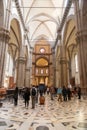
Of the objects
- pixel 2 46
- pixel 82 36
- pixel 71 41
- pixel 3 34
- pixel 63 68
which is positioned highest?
pixel 71 41

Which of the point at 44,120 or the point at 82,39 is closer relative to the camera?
the point at 44,120

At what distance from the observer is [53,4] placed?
24.2 meters

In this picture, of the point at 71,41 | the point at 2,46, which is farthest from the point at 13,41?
the point at 2,46

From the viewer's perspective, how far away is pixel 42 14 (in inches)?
1038

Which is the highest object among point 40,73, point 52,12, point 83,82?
point 52,12

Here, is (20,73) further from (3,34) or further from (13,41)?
(3,34)

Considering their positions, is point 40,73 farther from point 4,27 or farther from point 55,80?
point 4,27

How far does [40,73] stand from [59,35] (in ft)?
81.9

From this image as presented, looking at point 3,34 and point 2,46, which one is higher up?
point 3,34

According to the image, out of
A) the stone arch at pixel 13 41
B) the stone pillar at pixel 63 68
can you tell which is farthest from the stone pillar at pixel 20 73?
the stone pillar at pixel 63 68

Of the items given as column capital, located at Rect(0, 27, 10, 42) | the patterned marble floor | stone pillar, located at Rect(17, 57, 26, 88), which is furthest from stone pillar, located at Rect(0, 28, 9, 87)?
stone pillar, located at Rect(17, 57, 26, 88)

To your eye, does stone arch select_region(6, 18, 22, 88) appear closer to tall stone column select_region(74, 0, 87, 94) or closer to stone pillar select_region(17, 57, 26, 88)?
stone pillar select_region(17, 57, 26, 88)

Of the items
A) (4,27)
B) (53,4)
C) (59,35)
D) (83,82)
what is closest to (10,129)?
(83,82)

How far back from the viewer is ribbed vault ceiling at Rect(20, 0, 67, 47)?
23122mm
